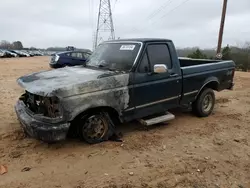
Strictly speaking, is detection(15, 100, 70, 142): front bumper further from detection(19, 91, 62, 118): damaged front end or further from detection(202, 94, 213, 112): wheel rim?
detection(202, 94, 213, 112): wheel rim

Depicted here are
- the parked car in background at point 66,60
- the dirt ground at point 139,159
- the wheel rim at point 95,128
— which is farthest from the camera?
the parked car in background at point 66,60

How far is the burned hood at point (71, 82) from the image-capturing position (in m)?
4.20

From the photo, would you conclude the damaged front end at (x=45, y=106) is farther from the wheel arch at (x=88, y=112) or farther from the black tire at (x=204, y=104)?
the black tire at (x=204, y=104)

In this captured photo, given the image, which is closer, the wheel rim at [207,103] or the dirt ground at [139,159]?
the dirt ground at [139,159]

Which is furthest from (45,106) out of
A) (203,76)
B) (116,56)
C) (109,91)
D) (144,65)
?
(203,76)

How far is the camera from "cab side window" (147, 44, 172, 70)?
5.46 metres

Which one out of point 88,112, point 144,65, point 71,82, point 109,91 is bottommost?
point 88,112

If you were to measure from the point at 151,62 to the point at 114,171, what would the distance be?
2.38 m

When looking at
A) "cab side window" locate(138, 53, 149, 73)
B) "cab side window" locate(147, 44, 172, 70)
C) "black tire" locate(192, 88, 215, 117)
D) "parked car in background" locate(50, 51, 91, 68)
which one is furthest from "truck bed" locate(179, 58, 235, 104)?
"parked car in background" locate(50, 51, 91, 68)

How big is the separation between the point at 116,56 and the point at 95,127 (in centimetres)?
158

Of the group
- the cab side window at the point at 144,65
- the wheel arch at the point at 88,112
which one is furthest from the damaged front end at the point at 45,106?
the cab side window at the point at 144,65

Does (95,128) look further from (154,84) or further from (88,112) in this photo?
(154,84)

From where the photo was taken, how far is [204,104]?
6.91 metres

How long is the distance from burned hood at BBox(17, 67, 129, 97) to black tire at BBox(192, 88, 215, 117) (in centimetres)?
255
